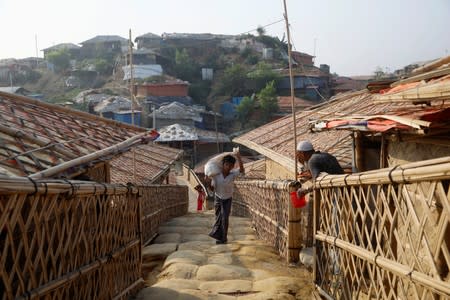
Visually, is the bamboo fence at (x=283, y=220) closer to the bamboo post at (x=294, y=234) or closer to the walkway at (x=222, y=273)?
the bamboo post at (x=294, y=234)

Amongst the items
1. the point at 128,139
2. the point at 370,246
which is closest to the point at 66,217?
Answer: the point at 370,246

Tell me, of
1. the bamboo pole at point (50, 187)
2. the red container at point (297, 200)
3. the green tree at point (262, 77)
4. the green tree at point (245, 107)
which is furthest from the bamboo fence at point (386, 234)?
the green tree at point (262, 77)

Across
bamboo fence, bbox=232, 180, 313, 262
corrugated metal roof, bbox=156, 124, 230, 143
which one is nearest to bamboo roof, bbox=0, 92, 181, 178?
bamboo fence, bbox=232, 180, 313, 262

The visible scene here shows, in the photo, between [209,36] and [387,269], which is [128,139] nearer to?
[387,269]

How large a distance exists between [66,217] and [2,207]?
899 millimetres

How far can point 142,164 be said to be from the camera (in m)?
16.5

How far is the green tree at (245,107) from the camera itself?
4112 cm

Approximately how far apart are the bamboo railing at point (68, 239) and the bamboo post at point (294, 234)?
222cm

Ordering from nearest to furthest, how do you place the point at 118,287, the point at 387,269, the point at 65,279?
the point at 387,269
the point at 65,279
the point at 118,287

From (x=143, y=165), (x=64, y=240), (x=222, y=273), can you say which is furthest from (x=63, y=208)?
(x=143, y=165)

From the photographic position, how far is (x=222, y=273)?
19.5ft

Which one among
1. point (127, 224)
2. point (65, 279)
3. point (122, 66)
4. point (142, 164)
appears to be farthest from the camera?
point (122, 66)

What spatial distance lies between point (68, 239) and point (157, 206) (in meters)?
7.63

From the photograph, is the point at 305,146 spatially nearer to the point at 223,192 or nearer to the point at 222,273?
the point at 222,273
